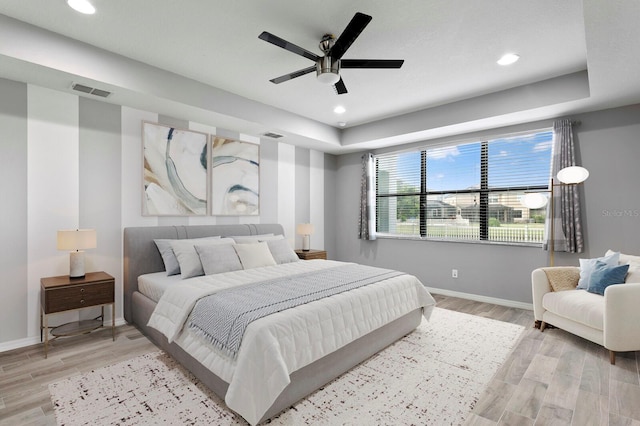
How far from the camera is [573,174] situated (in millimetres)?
3596

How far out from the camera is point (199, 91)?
11.9 ft

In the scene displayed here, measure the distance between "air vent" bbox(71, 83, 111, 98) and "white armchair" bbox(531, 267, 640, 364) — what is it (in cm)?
495

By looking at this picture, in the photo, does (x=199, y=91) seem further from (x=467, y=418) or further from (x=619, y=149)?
(x=619, y=149)

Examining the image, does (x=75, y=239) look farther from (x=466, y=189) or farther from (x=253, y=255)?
(x=466, y=189)

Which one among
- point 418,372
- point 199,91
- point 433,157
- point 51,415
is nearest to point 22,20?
point 199,91

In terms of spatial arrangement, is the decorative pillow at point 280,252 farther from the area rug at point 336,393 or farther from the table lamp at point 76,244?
the table lamp at point 76,244

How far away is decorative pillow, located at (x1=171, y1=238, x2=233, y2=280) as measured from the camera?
3.37 meters

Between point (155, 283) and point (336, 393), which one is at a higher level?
point (155, 283)

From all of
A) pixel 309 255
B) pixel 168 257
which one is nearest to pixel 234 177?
pixel 168 257

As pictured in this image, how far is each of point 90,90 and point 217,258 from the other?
82.5 inches

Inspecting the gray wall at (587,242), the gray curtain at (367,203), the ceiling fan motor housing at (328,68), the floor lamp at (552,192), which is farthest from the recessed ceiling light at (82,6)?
the floor lamp at (552,192)

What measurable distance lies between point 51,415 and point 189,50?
9.80 feet

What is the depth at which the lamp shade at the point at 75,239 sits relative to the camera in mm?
2900

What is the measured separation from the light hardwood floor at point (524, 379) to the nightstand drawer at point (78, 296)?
417 mm
